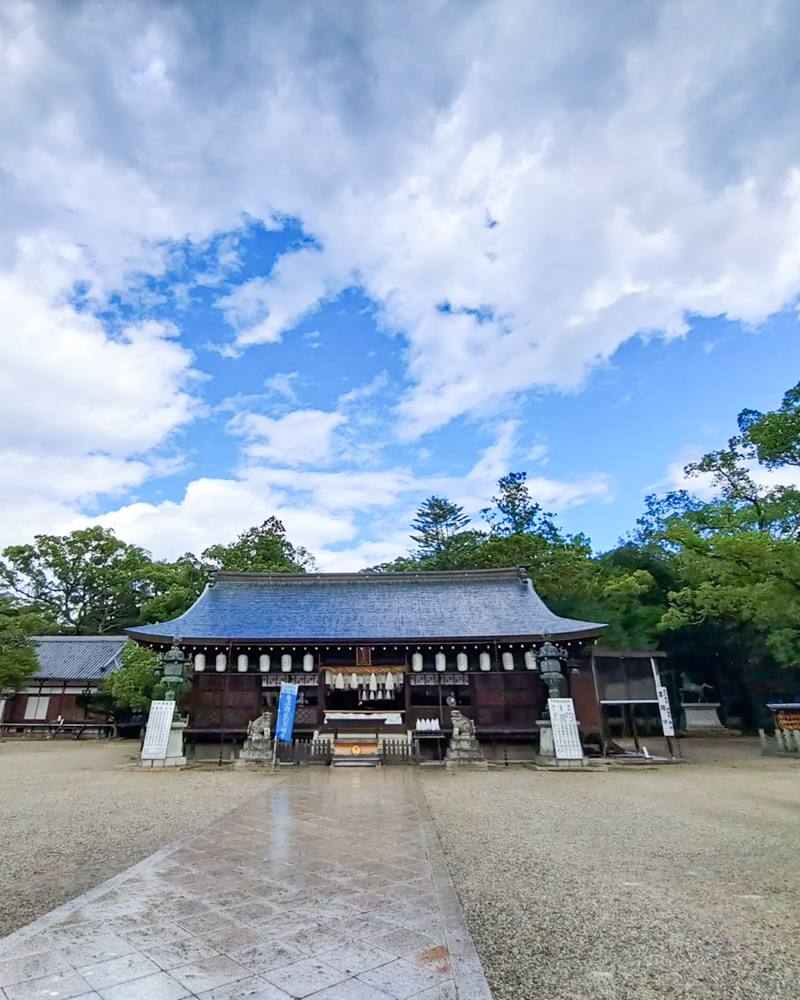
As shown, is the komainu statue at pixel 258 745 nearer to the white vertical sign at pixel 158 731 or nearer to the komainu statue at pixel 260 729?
the komainu statue at pixel 260 729

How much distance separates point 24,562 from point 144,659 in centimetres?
2188

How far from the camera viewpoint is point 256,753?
534 inches

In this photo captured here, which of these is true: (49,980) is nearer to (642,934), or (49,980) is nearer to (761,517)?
(642,934)

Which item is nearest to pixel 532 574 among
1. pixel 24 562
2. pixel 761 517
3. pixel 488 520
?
pixel 761 517

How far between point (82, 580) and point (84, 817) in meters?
32.6

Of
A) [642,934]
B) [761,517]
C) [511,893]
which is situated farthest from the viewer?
[761,517]

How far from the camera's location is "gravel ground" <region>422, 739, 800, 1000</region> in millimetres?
2926

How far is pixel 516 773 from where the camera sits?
1269cm

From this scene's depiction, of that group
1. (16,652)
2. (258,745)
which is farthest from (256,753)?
(16,652)

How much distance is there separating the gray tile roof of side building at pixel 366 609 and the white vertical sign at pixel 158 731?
1.89 m

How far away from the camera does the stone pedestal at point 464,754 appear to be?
1357 cm

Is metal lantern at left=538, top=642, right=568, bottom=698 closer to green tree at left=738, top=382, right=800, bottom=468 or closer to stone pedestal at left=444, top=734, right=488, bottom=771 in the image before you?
stone pedestal at left=444, top=734, right=488, bottom=771

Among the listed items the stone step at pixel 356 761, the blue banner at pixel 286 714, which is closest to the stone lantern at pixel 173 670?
the blue banner at pixel 286 714

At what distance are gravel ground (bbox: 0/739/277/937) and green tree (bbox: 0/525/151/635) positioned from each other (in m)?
21.9
